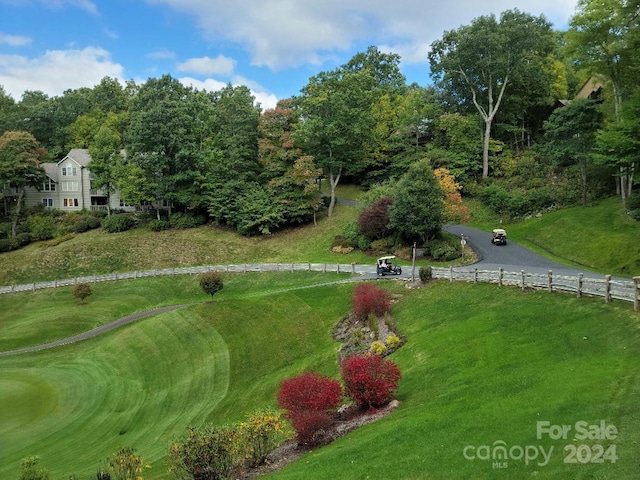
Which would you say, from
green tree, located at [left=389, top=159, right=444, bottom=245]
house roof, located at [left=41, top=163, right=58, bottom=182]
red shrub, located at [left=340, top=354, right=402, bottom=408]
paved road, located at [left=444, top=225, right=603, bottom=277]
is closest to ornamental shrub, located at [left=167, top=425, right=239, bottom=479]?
red shrub, located at [left=340, top=354, right=402, bottom=408]

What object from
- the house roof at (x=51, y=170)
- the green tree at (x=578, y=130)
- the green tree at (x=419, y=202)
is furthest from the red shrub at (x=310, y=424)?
the house roof at (x=51, y=170)

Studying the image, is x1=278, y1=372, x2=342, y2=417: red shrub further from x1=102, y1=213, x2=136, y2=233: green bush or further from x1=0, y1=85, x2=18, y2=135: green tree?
x1=0, y1=85, x2=18, y2=135: green tree

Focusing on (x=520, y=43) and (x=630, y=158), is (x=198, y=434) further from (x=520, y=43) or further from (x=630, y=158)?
(x=520, y=43)

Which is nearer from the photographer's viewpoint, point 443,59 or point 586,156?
point 586,156

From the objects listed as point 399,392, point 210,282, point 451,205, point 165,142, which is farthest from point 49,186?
point 399,392

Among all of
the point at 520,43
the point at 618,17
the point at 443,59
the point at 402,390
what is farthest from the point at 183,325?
the point at 520,43

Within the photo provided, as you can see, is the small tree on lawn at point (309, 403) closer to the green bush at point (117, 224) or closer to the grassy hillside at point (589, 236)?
the grassy hillside at point (589, 236)
